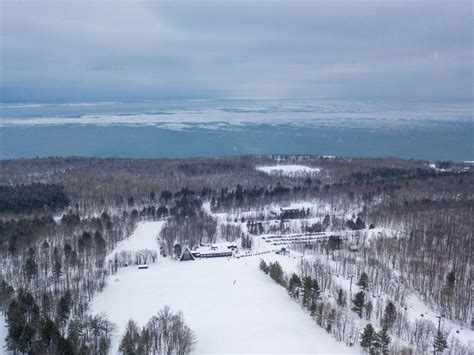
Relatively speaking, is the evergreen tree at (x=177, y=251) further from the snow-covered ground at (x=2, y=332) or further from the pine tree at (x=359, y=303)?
the pine tree at (x=359, y=303)

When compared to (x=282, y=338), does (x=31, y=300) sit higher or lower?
higher

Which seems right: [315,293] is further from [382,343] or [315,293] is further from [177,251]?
[177,251]

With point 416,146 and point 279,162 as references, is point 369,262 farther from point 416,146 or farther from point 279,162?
point 416,146

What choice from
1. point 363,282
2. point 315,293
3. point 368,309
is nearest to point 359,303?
point 368,309

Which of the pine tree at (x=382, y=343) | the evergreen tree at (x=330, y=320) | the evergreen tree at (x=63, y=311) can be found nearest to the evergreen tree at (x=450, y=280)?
the evergreen tree at (x=330, y=320)

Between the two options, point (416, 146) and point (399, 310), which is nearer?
point (399, 310)

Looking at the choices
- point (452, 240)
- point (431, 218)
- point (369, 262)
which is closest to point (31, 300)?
point (369, 262)

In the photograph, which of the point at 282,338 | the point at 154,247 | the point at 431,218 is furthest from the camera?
the point at 431,218
